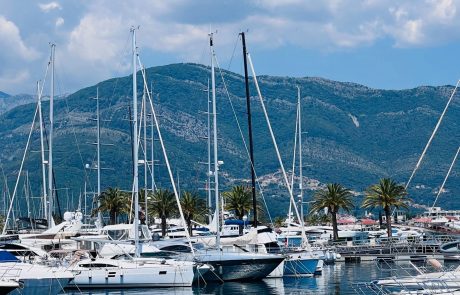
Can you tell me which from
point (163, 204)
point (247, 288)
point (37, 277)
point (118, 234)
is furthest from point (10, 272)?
point (163, 204)

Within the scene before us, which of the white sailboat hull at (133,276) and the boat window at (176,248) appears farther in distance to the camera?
the boat window at (176,248)

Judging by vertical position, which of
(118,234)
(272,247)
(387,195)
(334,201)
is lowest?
(272,247)

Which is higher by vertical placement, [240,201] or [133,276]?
[240,201]

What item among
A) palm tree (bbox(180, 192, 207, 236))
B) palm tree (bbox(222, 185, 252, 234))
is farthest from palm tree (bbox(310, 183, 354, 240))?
palm tree (bbox(180, 192, 207, 236))

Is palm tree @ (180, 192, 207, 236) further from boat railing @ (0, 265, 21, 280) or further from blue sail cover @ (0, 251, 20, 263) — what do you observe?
boat railing @ (0, 265, 21, 280)

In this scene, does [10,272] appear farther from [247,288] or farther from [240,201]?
[240,201]

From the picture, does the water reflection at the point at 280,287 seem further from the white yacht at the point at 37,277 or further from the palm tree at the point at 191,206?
the palm tree at the point at 191,206

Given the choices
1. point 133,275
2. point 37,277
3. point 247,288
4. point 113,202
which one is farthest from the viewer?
point 113,202

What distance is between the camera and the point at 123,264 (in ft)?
188

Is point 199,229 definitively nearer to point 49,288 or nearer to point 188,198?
point 188,198

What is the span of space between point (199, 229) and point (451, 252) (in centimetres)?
5260

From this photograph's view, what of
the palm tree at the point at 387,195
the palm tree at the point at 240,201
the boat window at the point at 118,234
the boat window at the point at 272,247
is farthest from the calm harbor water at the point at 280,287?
the palm tree at the point at 387,195

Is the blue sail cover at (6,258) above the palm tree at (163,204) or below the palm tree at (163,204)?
below

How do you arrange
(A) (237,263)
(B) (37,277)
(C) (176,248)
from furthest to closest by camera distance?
(C) (176,248), (A) (237,263), (B) (37,277)
